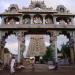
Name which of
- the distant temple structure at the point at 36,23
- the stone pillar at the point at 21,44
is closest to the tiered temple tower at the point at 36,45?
the distant temple structure at the point at 36,23

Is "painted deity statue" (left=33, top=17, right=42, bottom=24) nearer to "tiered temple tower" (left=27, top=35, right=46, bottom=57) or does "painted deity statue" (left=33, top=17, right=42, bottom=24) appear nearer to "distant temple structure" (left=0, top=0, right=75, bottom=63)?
"distant temple structure" (left=0, top=0, right=75, bottom=63)

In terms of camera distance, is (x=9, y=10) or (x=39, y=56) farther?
(x=39, y=56)

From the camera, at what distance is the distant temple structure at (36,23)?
83.3 ft

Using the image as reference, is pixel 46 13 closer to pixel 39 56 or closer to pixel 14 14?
pixel 14 14

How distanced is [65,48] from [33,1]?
25.1 m

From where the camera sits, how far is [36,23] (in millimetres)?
26188

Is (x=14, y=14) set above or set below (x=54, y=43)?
above

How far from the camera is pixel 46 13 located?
86.4 ft

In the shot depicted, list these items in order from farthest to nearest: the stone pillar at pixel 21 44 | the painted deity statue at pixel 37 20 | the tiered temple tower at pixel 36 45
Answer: the tiered temple tower at pixel 36 45 → the painted deity statue at pixel 37 20 → the stone pillar at pixel 21 44

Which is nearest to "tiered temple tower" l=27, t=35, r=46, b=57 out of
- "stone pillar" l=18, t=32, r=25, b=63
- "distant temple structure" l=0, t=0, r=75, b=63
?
"distant temple structure" l=0, t=0, r=75, b=63

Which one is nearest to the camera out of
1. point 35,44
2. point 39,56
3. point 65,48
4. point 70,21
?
point 70,21

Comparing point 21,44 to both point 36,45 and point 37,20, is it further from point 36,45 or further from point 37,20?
point 36,45

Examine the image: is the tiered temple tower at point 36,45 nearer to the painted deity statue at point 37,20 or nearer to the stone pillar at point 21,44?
the painted deity statue at point 37,20

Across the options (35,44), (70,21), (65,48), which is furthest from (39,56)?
(70,21)
